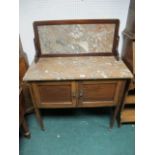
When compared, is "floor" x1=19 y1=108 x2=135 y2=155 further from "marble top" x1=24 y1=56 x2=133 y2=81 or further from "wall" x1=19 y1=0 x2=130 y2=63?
"wall" x1=19 y1=0 x2=130 y2=63

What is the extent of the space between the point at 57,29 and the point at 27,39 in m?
0.35

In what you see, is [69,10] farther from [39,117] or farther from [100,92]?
[39,117]

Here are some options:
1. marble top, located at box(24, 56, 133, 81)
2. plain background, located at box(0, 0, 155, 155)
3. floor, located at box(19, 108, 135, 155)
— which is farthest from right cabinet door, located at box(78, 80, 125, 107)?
plain background, located at box(0, 0, 155, 155)

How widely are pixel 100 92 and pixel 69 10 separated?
2.78ft

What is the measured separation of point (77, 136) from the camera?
69.9 inches

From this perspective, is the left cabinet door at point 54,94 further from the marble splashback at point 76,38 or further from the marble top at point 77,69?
the marble splashback at point 76,38

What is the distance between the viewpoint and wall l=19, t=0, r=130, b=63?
166 cm

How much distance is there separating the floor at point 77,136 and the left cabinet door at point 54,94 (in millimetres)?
374

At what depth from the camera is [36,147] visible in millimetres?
1676

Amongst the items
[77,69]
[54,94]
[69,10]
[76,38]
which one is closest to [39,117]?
[54,94]

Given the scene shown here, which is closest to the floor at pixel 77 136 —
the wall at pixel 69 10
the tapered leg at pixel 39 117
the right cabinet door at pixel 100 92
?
the tapered leg at pixel 39 117
